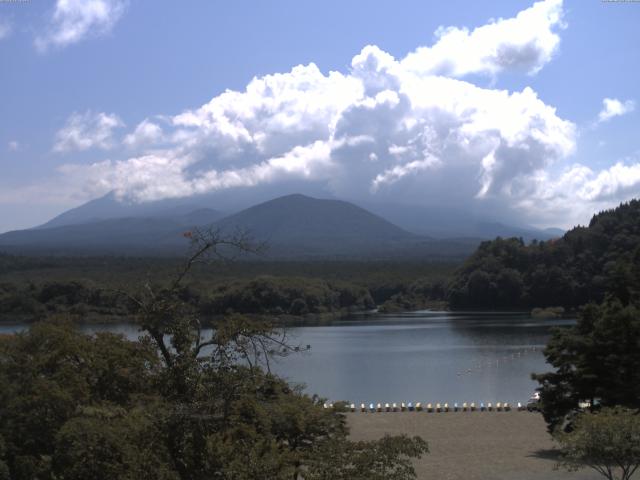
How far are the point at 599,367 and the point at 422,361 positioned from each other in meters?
21.6

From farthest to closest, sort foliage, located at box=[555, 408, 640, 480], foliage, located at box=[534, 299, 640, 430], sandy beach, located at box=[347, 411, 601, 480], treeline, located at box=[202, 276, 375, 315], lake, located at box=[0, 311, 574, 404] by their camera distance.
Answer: treeline, located at box=[202, 276, 375, 315], lake, located at box=[0, 311, 574, 404], foliage, located at box=[534, 299, 640, 430], sandy beach, located at box=[347, 411, 601, 480], foliage, located at box=[555, 408, 640, 480]

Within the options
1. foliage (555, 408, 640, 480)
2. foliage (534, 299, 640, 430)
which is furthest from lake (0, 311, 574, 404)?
foliage (555, 408, 640, 480)

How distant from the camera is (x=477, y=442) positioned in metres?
18.8

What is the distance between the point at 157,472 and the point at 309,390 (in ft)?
76.6

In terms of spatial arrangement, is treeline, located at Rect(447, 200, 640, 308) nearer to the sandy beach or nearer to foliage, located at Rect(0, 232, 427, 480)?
the sandy beach

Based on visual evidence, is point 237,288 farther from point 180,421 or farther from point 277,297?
point 180,421

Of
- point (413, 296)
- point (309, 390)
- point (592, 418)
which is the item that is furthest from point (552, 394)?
point (413, 296)

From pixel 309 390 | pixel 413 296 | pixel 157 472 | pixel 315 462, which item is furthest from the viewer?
pixel 413 296

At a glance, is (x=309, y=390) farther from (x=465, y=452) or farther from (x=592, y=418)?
(x=592, y=418)

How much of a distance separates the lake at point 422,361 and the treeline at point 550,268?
10024mm

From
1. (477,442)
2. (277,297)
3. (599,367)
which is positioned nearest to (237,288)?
(277,297)

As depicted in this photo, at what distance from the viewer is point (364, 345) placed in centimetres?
4547

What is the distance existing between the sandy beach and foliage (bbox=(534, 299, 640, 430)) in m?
1.17

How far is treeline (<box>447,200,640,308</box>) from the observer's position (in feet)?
229
